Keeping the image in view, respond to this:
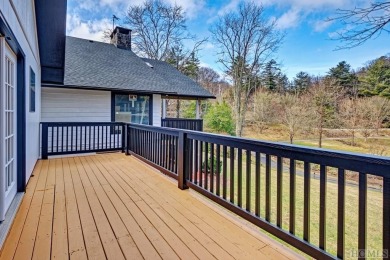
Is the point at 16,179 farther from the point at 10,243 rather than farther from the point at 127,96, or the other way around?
the point at 127,96

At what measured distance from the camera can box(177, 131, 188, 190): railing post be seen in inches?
139

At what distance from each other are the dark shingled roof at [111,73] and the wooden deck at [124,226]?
4.62 m

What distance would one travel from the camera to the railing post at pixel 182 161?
11.6 feet

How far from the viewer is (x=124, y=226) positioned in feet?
7.84

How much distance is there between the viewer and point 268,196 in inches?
84.1

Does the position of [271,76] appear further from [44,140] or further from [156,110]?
[44,140]

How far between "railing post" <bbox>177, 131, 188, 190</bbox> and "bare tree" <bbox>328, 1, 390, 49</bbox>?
2.42 meters

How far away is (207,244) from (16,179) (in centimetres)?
271

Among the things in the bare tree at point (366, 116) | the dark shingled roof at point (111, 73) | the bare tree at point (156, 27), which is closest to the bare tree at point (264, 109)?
the bare tree at point (366, 116)

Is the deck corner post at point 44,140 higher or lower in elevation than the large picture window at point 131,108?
lower

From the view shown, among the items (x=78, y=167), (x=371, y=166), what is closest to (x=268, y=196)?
(x=371, y=166)

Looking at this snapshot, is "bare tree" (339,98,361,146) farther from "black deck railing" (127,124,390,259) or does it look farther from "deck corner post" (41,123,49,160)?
"deck corner post" (41,123,49,160)

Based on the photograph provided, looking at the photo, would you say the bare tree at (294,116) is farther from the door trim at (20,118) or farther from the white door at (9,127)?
the white door at (9,127)

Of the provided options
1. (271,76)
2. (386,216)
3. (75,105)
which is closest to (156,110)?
(75,105)
